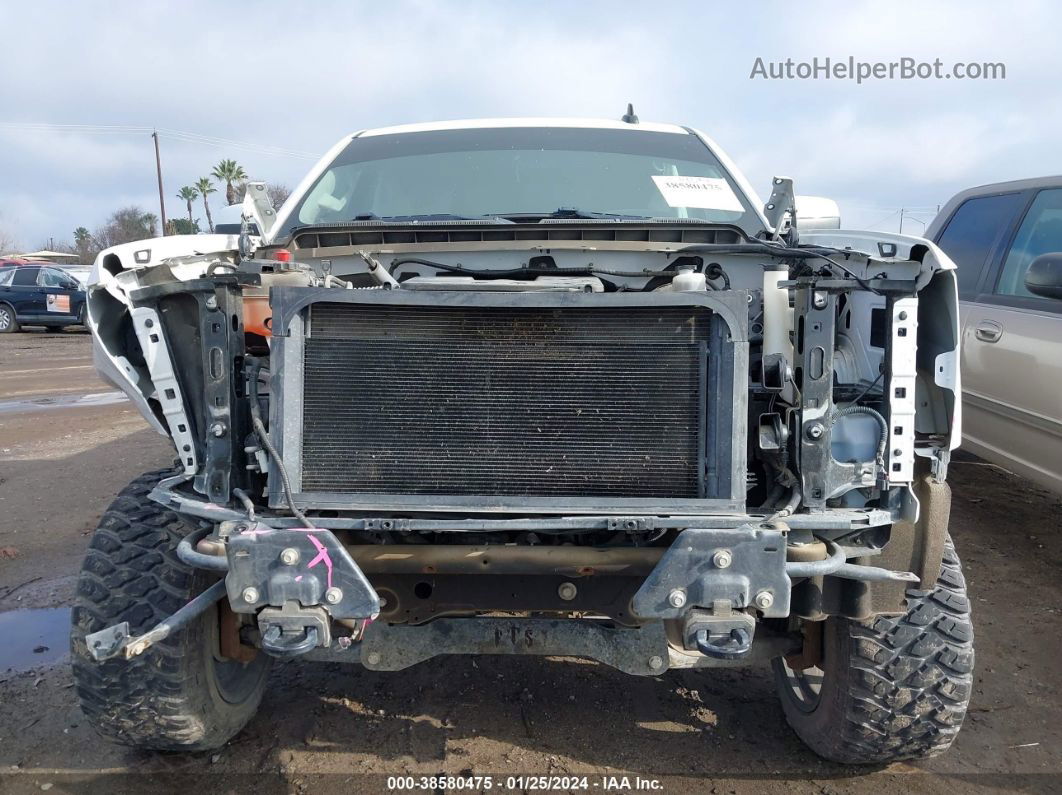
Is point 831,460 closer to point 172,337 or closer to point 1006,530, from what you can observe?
point 172,337

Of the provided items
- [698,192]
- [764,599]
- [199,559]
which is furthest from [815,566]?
[698,192]

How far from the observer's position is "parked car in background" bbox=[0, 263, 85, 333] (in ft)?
60.7

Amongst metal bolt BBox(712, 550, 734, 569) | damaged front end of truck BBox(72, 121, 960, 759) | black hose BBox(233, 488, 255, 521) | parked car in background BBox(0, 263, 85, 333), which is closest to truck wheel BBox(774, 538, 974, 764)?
damaged front end of truck BBox(72, 121, 960, 759)

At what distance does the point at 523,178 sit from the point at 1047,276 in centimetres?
241

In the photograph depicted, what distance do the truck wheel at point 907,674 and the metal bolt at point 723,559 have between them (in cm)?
72

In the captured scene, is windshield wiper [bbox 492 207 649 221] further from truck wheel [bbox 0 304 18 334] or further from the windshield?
truck wheel [bbox 0 304 18 334]

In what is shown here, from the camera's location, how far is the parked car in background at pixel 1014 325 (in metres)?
3.86

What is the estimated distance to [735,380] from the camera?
84.0 inches

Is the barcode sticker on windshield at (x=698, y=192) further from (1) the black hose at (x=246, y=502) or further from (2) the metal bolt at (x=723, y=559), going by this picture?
(1) the black hose at (x=246, y=502)

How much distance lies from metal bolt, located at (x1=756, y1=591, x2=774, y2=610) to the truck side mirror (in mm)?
2494

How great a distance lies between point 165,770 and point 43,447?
18.7 ft

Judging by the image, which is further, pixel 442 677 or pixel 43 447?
pixel 43 447

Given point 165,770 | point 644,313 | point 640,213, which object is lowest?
point 165,770

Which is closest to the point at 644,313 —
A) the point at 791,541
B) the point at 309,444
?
the point at 791,541
